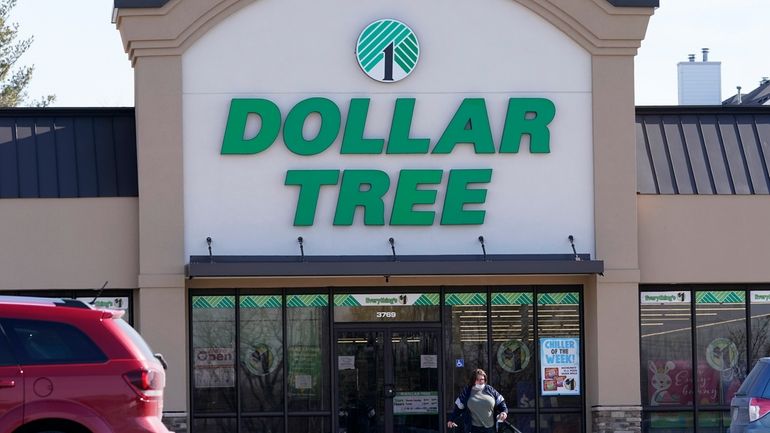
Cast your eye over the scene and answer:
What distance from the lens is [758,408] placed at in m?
14.9

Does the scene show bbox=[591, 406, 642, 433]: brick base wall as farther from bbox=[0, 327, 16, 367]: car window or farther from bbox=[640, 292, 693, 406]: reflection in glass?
bbox=[0, 327, 16, 367]: car window

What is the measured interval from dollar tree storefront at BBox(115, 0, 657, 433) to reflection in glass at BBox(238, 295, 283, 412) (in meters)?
0.03

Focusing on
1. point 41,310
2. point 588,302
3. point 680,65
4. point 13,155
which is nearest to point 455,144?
point 588,302

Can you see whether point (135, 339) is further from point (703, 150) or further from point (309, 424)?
point (703, 150)

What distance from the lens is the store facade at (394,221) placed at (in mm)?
20766

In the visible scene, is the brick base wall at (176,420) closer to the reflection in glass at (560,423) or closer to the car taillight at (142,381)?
the reflection in glass at (560,423)

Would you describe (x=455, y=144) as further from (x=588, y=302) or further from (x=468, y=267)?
(x=588, y=302)

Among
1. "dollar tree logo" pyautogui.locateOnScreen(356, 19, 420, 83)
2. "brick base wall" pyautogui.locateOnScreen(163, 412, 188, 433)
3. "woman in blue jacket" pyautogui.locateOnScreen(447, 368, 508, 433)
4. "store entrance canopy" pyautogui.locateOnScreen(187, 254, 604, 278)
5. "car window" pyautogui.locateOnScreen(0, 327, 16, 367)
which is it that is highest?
"dollar tree logo" pyautogui.locateOnScreen(356, 19, 420, 83)

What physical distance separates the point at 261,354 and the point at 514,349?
4.14 m

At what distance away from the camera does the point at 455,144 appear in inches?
836

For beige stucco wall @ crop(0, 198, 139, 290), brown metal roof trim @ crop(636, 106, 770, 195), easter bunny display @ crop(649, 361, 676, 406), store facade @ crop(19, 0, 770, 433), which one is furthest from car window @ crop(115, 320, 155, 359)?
easter bunny display @ crop(649, 361, 676, 406)

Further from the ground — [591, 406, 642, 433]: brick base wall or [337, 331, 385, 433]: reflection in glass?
[337, 331, 385, 433]: reflection in glass

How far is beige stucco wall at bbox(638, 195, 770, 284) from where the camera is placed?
71.2 ft

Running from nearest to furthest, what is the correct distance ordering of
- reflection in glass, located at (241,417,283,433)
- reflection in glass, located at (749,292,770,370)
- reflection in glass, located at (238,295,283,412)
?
reflection in glass, located at (241,417,283,433) → reflection in glass, located at (238,295,283,412) → reflection in glass, located at (749,292,770,370)
